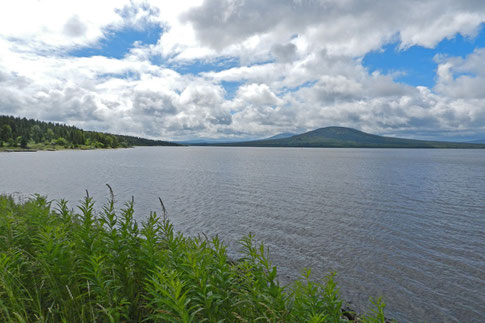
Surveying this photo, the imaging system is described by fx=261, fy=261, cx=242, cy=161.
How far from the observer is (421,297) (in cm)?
1486

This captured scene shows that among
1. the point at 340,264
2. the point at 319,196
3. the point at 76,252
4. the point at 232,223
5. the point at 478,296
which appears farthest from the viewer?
the point at 319,196

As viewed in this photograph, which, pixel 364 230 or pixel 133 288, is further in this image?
pixel 364 230

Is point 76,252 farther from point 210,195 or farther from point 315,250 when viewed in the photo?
point 210,195

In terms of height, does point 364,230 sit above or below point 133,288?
below

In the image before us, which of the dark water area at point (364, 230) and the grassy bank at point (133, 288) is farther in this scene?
the dark water area at point (364, 230)

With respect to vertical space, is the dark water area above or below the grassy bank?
below

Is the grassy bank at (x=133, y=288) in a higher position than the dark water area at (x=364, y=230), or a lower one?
higher

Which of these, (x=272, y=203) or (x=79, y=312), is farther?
(x=272, y=203)

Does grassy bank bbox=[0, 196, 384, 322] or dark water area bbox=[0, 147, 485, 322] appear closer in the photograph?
grassy bank bbox=[0, 196, 384, 322]

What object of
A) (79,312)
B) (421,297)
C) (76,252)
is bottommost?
(421,297)

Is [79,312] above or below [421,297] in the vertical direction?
above

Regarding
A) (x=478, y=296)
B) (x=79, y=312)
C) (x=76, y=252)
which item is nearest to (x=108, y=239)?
(x=76, y=252)

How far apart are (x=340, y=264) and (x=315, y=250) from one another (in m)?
2.66

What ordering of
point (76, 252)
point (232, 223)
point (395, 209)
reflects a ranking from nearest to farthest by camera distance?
point (76, 252)
point (232, 223)
point (395, 209)
